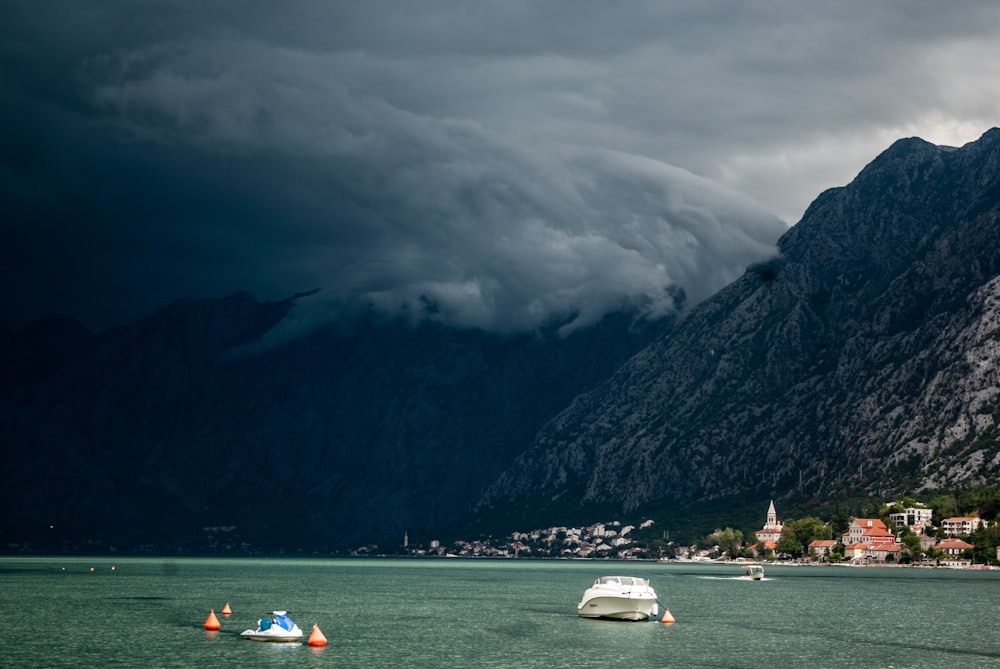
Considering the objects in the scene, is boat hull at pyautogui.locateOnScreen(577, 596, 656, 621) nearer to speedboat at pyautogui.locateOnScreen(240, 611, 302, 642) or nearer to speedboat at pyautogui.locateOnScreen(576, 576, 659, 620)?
speedboat at pyautogui.locateOnScreen(576, 576, 659, 620)

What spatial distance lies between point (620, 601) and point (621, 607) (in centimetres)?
81

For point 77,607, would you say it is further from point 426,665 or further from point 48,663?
point 426,665

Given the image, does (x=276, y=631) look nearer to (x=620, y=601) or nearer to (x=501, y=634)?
(x=501, y=634)

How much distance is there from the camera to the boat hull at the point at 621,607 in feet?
447

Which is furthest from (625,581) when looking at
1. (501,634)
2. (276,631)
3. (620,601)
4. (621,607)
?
(276,631)

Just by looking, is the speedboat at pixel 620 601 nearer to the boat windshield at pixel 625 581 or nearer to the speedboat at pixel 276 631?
the boat windshield at pixel 625 581

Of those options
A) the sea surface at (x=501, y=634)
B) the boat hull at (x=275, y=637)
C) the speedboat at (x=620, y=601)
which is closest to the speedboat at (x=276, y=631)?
the boat hull at (x=275, y=637)

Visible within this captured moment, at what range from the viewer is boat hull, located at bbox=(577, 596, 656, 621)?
447ft

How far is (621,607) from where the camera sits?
136875 millimetres

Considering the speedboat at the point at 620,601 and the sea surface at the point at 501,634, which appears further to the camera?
the speedboat at the point at 620,601

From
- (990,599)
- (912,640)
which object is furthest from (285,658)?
(990,599)

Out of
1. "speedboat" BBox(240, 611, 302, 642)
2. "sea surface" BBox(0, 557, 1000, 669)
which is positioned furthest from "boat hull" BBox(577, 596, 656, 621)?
"speedboat" BBox(240, 611, 302, 642)

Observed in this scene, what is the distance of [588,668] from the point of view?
93688mm

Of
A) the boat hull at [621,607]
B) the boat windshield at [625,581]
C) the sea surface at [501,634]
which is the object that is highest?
the boat windshield at [625,581]
